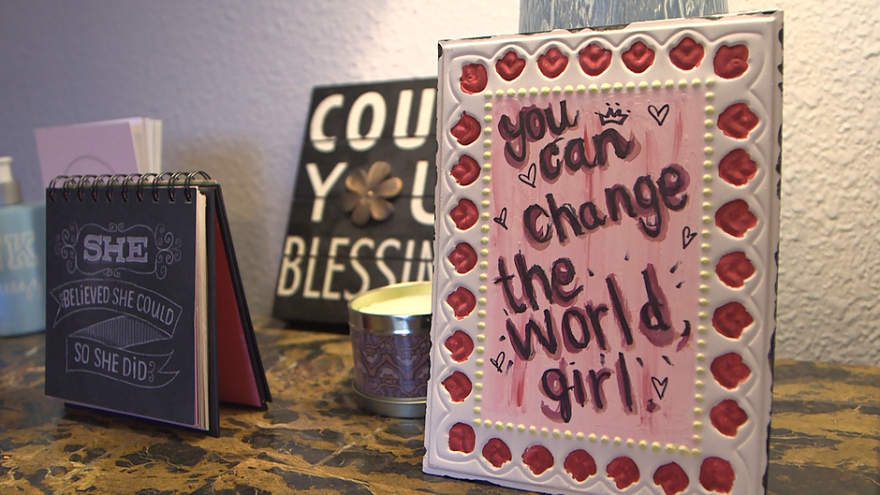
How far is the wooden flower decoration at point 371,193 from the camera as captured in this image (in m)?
0.88

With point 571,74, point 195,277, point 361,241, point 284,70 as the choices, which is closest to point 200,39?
point 284,70

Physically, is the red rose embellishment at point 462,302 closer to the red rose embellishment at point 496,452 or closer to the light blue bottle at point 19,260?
the red rose embellishment at point 496,452

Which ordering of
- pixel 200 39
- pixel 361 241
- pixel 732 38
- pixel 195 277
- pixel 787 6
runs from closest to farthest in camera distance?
1. pixel 732 38
2. pixel 195 277
3. pixel 787 6
4. pixel 361 241
5. pixel 200 39

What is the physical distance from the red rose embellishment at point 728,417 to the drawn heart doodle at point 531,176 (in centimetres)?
20

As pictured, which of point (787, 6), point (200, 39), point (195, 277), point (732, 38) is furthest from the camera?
point (200, 39)

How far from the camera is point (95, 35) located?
110 cm

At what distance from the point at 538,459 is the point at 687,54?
0.30 meters

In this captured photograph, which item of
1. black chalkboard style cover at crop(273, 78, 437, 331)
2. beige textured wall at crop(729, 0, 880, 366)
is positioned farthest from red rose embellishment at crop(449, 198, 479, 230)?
beige textured wall at crop(729, 0, 880, 366)

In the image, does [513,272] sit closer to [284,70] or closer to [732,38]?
[732,38]

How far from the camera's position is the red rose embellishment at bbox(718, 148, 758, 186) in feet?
1.41

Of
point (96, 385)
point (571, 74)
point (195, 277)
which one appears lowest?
point (96, 385)

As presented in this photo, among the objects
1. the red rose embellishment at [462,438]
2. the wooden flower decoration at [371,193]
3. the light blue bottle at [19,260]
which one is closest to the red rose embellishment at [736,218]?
the red rose embellishment at [462,438]

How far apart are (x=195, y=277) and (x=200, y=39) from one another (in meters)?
0.61

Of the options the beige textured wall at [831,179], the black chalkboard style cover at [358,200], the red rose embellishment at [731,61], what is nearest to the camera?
the red rose embellishment at [731,61]
